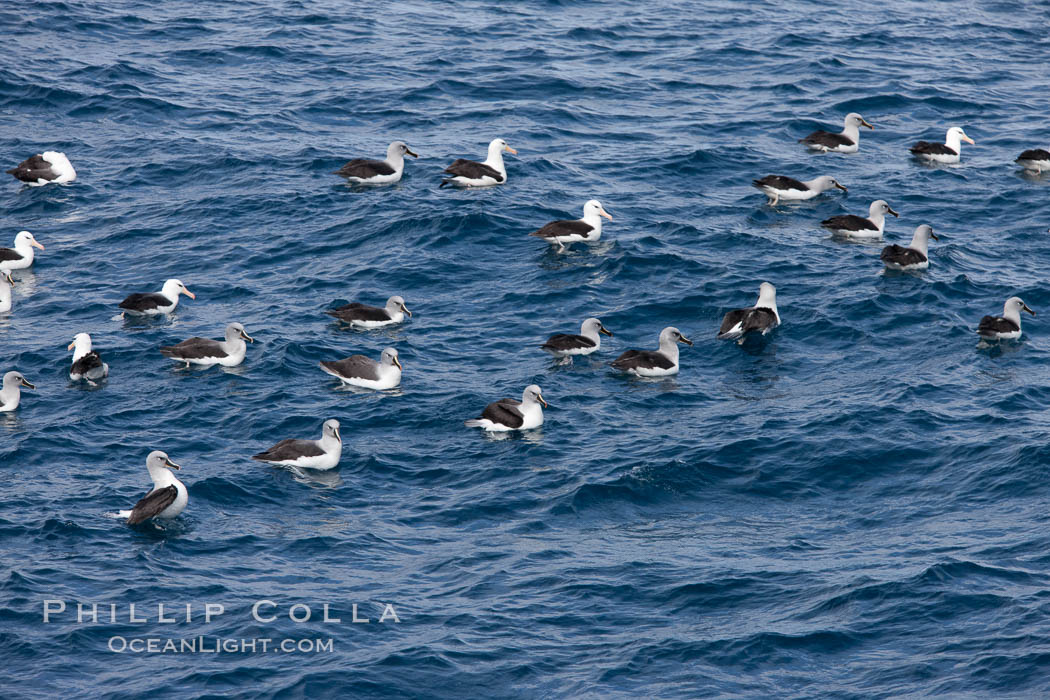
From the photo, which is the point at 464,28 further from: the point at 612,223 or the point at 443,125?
the point at 612,223

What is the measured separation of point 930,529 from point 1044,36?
1174 inches

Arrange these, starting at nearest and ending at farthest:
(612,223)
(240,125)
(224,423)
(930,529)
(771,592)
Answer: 1. (771,592)
2. (930,529)
3. (224,423)
4. (612,223)
5. (240,125)

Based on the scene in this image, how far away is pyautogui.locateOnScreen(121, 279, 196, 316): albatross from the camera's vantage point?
1027 inches

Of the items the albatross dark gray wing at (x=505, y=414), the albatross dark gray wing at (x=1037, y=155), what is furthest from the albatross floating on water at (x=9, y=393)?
the albatross dark gray wing at (x=1037, y=155)

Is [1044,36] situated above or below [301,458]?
above

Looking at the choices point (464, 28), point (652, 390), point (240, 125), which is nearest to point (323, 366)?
point (652, 390)

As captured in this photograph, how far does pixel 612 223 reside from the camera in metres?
30.7

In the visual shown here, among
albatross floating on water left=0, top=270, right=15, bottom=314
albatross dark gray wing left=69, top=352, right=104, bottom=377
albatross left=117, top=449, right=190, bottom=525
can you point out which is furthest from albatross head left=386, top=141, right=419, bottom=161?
albatross left=117, top=449, right=190, bottom=525

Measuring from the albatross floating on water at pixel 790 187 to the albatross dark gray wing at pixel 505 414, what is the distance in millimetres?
11728

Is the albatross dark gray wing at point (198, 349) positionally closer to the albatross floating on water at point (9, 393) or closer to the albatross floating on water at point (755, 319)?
the albatross floating on water at point (9, 393)

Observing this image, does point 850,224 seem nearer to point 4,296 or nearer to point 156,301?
point 156,301

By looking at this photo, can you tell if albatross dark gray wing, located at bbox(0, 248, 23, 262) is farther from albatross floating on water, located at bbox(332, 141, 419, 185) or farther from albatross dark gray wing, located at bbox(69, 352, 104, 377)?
albatross floating on water, located at bbox(332, 141, 419, 185)

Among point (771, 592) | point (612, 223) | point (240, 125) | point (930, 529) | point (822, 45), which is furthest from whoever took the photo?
point (822, 45)

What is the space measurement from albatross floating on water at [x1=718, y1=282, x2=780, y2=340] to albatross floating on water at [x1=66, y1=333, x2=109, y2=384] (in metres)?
11.7
